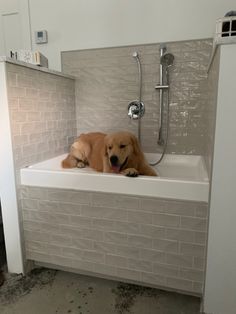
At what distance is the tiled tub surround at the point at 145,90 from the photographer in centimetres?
178

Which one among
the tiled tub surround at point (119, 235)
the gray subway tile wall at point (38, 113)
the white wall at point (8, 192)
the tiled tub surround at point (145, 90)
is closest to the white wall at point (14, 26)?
the tiled tub surround at point (145, 90)

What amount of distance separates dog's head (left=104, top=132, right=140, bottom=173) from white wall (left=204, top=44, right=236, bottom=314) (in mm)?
611

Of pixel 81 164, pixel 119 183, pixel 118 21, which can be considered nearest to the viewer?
pixel 119 183

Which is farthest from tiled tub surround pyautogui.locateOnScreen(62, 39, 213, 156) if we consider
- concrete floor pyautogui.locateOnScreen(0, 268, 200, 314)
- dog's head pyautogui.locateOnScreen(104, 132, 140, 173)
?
concrete floor pyautogui.locateOnScreen(0, 268, 200, 314)

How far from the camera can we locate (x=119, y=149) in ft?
4.89

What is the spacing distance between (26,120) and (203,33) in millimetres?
1371

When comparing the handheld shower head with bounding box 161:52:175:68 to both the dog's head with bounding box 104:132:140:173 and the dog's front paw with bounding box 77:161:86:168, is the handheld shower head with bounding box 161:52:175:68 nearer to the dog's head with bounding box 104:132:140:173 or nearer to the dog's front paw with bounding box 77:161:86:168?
the dog's head with bounding box 104:132:140:173

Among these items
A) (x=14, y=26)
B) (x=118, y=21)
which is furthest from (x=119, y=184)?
(x=14, y=26)

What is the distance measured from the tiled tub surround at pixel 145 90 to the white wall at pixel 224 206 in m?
0.73

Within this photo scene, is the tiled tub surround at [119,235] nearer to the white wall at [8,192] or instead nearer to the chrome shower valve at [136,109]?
the white wall at [8,192]

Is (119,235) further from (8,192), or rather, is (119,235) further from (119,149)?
(8,192)

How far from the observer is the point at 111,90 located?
6.56 ft

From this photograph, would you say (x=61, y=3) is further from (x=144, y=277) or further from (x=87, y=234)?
(x=144, y=277)

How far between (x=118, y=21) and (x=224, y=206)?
157 cm
